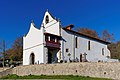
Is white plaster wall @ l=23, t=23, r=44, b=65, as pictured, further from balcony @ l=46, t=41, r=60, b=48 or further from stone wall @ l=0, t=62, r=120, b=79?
stone wall @ l=0, t=62, r=120, b=79

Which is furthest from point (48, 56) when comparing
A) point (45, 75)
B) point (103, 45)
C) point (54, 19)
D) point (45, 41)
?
point (103, 45)

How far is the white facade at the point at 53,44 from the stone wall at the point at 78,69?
268 inches

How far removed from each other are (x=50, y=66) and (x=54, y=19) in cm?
1604

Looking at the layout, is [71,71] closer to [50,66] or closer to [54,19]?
[50,66]

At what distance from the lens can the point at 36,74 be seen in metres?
37.0

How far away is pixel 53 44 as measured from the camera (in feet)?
150

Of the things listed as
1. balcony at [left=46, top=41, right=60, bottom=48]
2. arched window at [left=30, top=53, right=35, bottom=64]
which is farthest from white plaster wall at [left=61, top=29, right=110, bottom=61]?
arched window at [left=30, top=53, right=35, bottom=64]

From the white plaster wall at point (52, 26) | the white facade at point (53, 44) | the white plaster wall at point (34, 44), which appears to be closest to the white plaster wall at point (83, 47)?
the white facade at point (53, 44)

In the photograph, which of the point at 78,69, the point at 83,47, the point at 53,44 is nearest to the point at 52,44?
the point at 53,44

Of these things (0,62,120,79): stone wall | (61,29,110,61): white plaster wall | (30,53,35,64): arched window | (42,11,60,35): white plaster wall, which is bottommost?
(0,62,120,79): stone wall

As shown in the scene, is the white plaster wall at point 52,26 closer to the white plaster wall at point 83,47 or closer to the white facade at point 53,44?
the white facade at point 53,44

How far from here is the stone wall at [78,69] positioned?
29.2 meters

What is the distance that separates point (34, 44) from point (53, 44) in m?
4.36

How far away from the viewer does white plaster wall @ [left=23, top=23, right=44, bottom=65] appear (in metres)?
45.4
